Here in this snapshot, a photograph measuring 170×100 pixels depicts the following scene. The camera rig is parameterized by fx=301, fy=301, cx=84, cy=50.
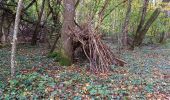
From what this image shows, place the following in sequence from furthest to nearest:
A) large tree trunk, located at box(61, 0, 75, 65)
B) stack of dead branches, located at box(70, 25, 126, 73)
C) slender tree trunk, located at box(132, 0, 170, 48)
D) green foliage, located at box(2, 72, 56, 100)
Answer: slender tree trunk, located at box(132, 0, 170, 48) < large tree trunk, located at box(61, 0, 75, 65) < stack of dead branches, located at box(70, 25, 126, 73) < green foliage, located at box(2, 72, 56, 100)

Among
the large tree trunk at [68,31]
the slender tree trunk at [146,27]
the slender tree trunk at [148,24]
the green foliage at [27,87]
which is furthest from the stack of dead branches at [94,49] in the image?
the slender tree trunk at [148,24]

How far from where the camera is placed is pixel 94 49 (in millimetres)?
10438

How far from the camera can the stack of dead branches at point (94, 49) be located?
33.2 ft

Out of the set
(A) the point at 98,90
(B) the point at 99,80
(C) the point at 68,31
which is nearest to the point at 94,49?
(C) the point at 68,31

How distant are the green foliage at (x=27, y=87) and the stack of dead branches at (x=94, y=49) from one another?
2402mm

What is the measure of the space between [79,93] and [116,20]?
762 inches

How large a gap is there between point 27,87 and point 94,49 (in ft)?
11.5

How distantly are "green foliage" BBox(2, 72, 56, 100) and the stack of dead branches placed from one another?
2.40m

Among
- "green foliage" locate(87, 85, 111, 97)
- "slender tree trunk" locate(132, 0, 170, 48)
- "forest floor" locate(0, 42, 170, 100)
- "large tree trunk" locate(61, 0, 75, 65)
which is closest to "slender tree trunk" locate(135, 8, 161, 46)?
"slender tree trunk" locate(132, 0, 170, 48)

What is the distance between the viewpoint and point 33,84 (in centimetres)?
773

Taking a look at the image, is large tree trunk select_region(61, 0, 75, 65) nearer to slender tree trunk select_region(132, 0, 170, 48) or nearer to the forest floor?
the forest floor

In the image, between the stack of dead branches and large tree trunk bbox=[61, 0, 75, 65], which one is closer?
the stack of dead branches

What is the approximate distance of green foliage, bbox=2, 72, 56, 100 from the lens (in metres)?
7.01

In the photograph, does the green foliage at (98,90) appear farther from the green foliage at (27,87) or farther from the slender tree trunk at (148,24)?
the slender tree trunk at (148,24)
